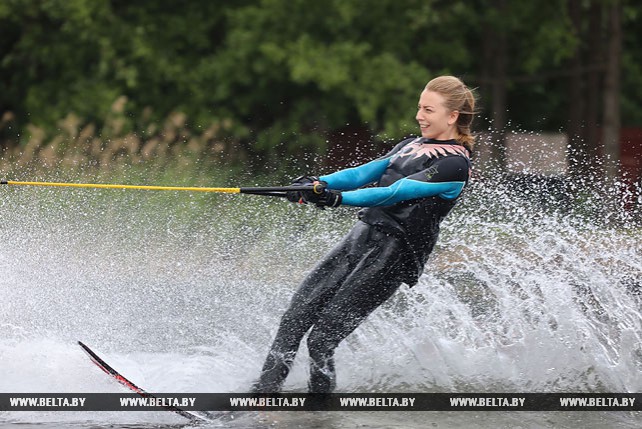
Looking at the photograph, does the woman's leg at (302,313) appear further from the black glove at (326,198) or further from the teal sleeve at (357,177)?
the black glove at (326,198)

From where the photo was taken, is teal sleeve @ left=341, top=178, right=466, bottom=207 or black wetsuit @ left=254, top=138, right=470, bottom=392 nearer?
teal sleeve @ left=341, top=178, right=466, bottom=207

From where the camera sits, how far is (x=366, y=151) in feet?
39.2

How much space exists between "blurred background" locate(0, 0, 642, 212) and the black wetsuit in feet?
28.6

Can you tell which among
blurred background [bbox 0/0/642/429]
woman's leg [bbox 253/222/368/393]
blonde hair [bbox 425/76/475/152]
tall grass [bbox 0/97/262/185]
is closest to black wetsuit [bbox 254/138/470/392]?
woman's leg [bbox 253/222/368/393]

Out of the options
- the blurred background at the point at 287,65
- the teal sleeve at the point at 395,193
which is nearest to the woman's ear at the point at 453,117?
the teal sleeve at the point at 395,193

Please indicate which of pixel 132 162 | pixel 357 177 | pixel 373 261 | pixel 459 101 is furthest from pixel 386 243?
pixel 132 162

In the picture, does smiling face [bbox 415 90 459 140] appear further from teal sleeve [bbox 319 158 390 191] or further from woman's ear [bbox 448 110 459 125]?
teal sleeve [bbox 319 158 390 191]

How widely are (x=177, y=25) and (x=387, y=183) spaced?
12.5m

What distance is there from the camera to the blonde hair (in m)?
4.86

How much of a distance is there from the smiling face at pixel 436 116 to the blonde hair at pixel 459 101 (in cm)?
2

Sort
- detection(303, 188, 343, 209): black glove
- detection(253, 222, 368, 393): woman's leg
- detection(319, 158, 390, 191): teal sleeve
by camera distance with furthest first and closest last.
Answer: detection(319, 158, 390, 191): teal sleeve < detection(253, 222, 368, 393): woman's leg < detection(303, 188, 343, 209): black glove

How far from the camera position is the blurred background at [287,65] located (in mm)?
14914

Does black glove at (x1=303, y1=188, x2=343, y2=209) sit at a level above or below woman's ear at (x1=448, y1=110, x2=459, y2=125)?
below

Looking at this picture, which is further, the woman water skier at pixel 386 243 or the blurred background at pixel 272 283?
the blurred background at pixel 272 283
